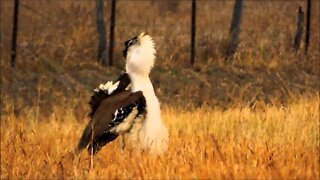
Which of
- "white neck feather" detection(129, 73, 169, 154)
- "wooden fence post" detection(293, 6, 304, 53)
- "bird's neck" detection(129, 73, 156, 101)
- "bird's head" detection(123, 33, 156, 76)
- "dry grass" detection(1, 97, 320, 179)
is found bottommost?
"dry grass" detection(1, 97, 320, 179)

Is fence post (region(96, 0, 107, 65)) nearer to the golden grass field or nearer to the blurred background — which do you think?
the blurred background

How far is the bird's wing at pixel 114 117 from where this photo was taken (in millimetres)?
5301

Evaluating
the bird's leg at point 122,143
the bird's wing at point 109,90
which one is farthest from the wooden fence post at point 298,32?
the bird's leg at point 122,143

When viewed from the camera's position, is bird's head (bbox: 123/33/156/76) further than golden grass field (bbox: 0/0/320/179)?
Yes

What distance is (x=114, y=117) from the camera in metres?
5.38

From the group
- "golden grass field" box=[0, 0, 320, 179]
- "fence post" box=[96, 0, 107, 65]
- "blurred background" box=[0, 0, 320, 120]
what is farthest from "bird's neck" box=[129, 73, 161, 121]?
"fence post" box=[96, 0, 107, 65]

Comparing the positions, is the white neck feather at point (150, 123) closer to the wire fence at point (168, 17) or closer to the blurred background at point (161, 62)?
the blurred background at point (161, 62)

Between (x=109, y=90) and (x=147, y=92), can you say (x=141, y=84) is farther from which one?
(x=109, y=90)

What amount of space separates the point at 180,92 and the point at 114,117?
8993 mm

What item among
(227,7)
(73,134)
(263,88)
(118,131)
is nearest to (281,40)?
(263,88)

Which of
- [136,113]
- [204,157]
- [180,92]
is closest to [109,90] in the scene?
[136,113]

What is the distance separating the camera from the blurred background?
13242 millimetres

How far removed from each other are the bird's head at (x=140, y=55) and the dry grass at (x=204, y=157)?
2.12ft

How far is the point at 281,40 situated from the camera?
64.0ft
